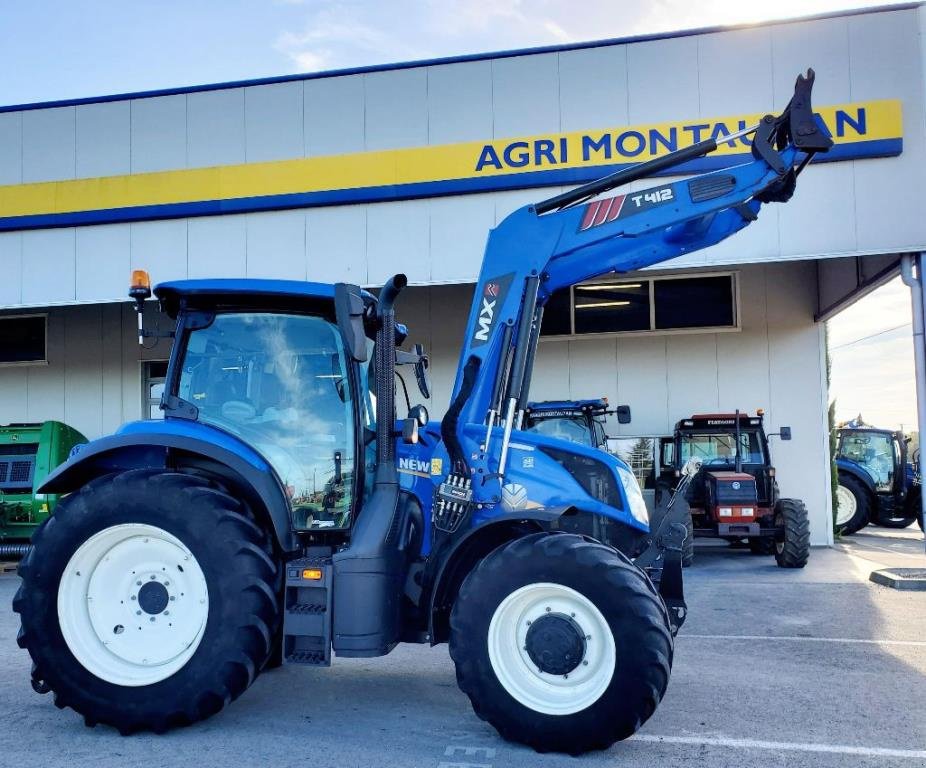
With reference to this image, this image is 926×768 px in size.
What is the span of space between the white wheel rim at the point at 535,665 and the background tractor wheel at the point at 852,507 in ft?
46.4

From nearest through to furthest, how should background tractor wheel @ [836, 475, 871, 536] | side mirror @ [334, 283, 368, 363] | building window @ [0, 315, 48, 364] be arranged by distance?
side mirror @ [334, 283, 368, 363] < building window @ [0, 315, 48, 364] < background tractor wheel @ [836, 475, 871, 536]

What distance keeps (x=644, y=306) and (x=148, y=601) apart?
11683mm

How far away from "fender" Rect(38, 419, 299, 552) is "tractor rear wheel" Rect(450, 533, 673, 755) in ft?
3.75

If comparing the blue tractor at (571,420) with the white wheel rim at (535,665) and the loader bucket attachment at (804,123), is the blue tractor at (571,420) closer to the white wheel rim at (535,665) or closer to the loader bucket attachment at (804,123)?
the loader bucket attachment at (804,123)

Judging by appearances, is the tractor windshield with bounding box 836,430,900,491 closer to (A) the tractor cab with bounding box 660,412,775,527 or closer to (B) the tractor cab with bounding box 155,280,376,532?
(A) the tractor cab with bounding box 660,412,775,527

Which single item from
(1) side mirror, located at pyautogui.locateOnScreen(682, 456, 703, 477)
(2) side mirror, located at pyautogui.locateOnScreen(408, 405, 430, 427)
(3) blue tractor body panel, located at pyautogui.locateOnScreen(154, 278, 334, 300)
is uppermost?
(3) blue tractor body panel, located at pyautogui.locateOnScreen(154, 278, 334, 300)

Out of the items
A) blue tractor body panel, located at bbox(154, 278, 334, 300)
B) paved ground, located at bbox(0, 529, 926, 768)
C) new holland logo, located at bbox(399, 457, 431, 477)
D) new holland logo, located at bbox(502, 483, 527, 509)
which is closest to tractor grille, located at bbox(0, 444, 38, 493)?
paved ground, located at bbox(0, 529, 926, 768)

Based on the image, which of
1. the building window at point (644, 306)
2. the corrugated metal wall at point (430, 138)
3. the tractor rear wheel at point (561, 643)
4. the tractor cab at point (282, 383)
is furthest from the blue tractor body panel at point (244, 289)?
the building window at point (644, 306)

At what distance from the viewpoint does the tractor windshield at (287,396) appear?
4785 millimetres

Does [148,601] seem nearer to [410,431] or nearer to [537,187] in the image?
[410,431]

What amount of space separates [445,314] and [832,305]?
249 inches

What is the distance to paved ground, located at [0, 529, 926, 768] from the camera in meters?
4.17

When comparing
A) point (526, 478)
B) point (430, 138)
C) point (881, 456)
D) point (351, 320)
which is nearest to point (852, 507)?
point (881, 456)

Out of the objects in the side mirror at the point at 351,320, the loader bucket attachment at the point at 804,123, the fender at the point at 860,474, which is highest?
the loader bucket attachment at the point at 804,123
